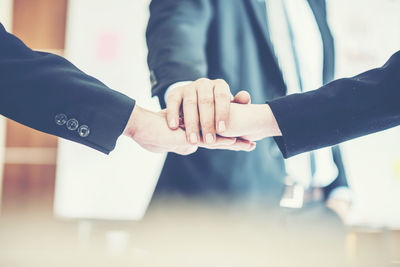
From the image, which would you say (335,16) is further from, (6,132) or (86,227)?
(6,132)

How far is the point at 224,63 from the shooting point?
3.30 feet

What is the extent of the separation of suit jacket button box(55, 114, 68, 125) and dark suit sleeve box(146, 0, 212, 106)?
0.26 metres

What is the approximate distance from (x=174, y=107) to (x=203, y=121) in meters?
0.08

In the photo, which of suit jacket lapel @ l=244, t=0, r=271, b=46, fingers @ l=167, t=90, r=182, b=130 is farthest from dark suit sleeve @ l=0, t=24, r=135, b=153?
suit jacket lapel @ l=244, t=0, r=271, b=46

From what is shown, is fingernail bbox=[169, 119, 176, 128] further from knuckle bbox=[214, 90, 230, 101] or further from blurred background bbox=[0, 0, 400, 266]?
blurred background bbox=[0, 0, 400, 266]

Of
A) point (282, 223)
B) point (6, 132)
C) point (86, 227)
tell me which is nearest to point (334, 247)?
point (282, 223)

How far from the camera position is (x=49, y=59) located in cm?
71

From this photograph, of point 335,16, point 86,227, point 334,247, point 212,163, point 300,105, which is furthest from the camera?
point 335,16

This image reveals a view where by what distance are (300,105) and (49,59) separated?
51cm

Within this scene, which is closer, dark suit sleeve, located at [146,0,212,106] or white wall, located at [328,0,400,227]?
dark suit sleeve, located at [146,0,212,106]

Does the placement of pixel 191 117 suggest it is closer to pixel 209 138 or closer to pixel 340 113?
pixel 209 138

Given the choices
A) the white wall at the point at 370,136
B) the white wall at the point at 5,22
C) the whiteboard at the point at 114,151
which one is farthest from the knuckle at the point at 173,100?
the white wall at the point at 5,22

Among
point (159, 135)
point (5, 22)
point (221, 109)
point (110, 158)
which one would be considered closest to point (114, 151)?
point (110, 158)

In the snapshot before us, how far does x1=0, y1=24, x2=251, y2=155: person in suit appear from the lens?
0.66 m
